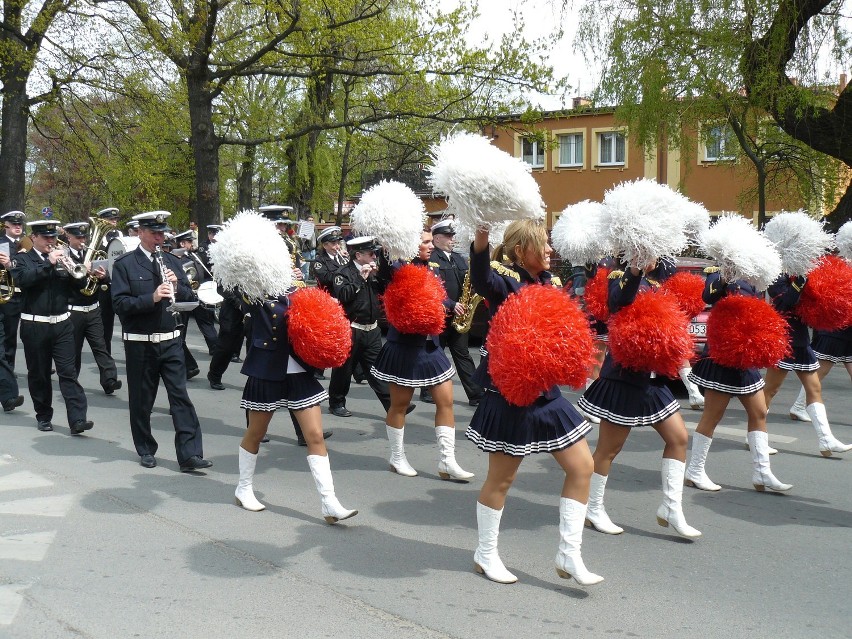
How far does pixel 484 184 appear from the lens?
12.9 ft

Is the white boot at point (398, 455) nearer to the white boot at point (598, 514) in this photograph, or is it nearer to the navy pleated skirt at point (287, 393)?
the navy pleated skirt at point (287, 393)

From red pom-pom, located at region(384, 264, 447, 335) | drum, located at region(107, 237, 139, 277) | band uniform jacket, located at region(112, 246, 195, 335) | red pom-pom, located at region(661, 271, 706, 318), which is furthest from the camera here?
drum, located at region(107, 237, 139, 277)

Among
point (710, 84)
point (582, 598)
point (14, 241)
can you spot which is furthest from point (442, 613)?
point (710, 84)

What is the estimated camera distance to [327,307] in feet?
17.9

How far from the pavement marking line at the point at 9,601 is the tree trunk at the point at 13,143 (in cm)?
1813

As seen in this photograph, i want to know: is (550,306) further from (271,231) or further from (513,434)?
(271,231)

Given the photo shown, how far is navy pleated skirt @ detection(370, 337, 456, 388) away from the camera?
6473 millimetres

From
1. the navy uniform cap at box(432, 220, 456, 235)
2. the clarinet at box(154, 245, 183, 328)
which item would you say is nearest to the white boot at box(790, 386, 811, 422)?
the navy uniform cap at box(432, 220, 456, 235)

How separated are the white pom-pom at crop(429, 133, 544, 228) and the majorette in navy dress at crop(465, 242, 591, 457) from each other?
0.26 meters

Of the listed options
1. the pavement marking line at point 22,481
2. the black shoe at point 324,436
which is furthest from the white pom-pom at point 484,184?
the pavement marking line at point 22,481

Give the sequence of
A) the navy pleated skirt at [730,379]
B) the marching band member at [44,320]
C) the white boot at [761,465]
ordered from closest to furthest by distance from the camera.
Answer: the navy pleated skirt at [730,379]
the white boot at [761,465]
the marching band member at [44,320]

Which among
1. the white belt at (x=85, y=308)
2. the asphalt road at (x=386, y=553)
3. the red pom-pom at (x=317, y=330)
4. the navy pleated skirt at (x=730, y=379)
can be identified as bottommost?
the asphalt road at (x=386, y=553)

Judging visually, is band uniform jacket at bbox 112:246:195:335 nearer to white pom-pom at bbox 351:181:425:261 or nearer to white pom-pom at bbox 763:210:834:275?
white pom-pom at bbox 351:181:425:261

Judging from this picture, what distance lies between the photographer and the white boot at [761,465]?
6062mm
